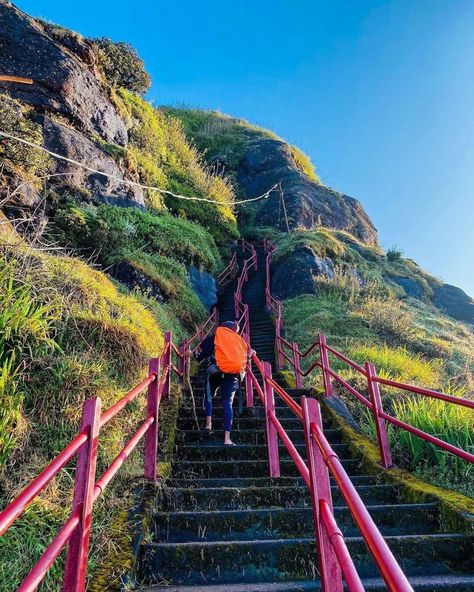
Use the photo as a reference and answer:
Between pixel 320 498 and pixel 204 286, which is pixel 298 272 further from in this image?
pixel 320 498

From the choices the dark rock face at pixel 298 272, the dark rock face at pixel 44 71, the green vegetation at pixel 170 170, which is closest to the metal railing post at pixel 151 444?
the dark rock face at pixel 44 71

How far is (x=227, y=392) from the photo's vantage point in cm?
558

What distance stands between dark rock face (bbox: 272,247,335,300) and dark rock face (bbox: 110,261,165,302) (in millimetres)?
6226

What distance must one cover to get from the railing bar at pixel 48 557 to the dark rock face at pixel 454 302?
21000 millimetres

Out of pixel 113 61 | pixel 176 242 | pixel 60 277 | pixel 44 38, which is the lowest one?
pixel 60 277

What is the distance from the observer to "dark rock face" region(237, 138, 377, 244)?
23281 millimetres

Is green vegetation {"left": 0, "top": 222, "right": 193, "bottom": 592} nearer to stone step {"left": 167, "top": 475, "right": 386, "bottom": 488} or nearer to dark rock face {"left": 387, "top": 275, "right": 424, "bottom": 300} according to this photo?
stone step {"left": 167, "top": 475, "right": 386, "bottom": 488}

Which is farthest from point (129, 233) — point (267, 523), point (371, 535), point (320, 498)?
point (371, 535)

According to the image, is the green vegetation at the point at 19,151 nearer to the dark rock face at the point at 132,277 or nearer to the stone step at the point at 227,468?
the dark rock face at the point at 132,277

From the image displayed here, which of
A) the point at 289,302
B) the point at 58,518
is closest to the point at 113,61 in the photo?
the point at 289,302

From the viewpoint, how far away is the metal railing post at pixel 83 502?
1.99 m

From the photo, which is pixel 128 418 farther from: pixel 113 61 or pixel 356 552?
pixel 113 61

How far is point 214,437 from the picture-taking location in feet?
18.8

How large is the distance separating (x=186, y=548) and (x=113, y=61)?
1730 centimetres
